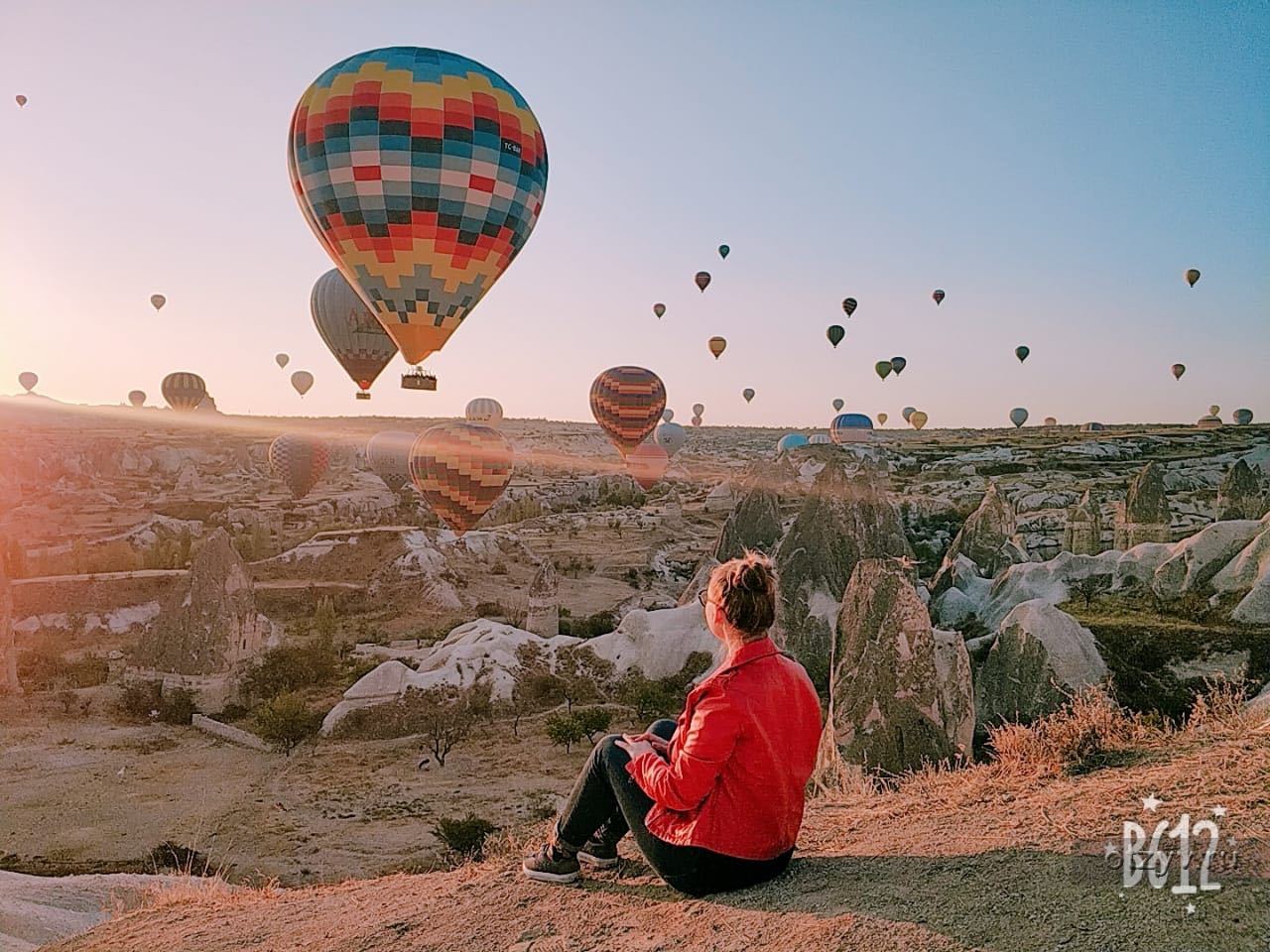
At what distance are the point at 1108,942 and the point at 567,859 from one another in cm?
194

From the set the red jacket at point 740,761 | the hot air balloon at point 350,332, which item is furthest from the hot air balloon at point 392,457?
the red jacket at point 740,761

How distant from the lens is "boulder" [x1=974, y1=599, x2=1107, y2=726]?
11.9m

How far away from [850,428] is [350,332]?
42336 millimetres

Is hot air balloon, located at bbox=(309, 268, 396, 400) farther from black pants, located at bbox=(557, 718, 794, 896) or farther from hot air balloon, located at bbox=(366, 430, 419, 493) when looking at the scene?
black pants, located at bbox=(557, 718, 794, 896)

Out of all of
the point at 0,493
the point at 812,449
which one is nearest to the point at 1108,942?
the point at 812,449

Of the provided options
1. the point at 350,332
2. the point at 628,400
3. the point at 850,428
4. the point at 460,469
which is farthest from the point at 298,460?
the point at 850,428

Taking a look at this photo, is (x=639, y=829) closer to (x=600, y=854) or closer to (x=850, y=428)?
(x=600, y=854)

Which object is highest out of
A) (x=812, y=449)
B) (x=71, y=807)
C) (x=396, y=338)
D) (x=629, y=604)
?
(x=396, y=338)

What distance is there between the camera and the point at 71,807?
43.0ft

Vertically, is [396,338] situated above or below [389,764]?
above

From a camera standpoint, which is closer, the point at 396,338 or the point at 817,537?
the point at 396,338

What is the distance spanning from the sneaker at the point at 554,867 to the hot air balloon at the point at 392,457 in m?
36.3

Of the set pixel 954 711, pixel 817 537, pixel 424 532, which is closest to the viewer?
pixel 954 711

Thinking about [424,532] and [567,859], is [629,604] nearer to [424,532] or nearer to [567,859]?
[424,532]
